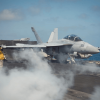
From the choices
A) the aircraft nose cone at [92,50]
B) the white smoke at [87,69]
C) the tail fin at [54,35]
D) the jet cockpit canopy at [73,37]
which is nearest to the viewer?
the white smoke at [87,69]

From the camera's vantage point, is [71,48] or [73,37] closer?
[71,48]

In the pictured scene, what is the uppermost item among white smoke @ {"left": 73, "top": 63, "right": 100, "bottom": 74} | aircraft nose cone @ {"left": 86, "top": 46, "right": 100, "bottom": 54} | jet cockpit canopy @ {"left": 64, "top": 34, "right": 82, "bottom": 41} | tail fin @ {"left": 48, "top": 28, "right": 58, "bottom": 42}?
tail fin @ {"left": 48, "top": 28, "right": 58, "bottom": 42}

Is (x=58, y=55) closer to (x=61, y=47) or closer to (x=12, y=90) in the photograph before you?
(x=61, y=47)

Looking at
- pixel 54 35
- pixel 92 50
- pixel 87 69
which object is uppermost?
pixel 54 35

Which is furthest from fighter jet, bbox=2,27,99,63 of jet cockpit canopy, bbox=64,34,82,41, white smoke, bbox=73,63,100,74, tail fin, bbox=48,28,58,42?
tail fin, bbox=48,28,58,42

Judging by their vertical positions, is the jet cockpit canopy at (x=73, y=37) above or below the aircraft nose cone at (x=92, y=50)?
above

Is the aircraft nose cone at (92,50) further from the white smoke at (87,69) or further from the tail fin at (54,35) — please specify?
the tail fin at (54,35)

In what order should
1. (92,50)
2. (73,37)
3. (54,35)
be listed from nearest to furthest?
(92,50), (73,37), (54,35)

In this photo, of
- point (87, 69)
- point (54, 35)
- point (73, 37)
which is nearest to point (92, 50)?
point (87, 69)

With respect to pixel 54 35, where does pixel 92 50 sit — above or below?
below

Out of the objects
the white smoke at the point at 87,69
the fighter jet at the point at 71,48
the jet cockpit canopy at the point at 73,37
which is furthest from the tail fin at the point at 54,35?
the white smoke at the point at 87,69

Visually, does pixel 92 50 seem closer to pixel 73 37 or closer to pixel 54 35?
pixel 73 37

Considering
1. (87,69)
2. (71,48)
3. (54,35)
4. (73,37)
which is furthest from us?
(54,35)

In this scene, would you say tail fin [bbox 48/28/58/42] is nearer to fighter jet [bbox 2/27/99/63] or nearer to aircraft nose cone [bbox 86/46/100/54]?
fighter jet [bbox 2/27/99/63]
